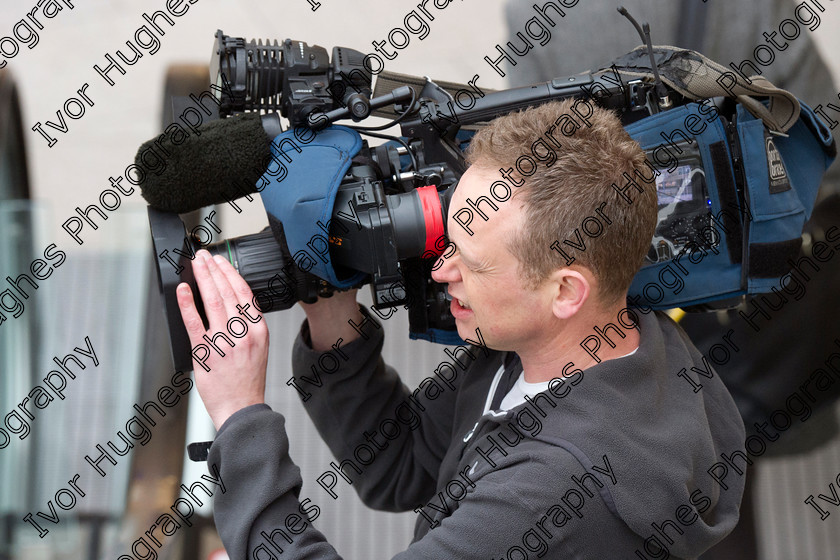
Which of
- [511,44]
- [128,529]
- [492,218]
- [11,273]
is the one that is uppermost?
[511,44]

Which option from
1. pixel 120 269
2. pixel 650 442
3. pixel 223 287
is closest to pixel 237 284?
pixel 223 287

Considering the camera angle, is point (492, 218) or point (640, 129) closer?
point (492, 218)

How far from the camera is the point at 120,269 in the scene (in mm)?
1449

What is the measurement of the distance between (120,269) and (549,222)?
3.37 feet

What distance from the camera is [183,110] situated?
0.84 m

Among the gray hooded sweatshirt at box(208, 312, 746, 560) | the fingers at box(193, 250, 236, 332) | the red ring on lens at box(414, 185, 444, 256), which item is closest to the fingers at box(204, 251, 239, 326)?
the fingers at box(193, 250, 236, 332)

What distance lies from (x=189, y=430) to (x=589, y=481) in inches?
38.5

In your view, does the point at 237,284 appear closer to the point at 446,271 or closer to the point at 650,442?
the point at 446,271

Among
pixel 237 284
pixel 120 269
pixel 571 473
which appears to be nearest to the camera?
pixel 571 473

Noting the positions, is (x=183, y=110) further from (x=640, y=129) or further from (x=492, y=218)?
(x=640, y=129)

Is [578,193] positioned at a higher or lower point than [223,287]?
higher

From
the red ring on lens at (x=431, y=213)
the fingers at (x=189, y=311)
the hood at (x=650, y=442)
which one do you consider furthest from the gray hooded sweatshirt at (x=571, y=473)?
the red ring on lens at (x=431, y=213)

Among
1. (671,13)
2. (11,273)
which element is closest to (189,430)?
(11,273)

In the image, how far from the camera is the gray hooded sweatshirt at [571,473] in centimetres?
71
